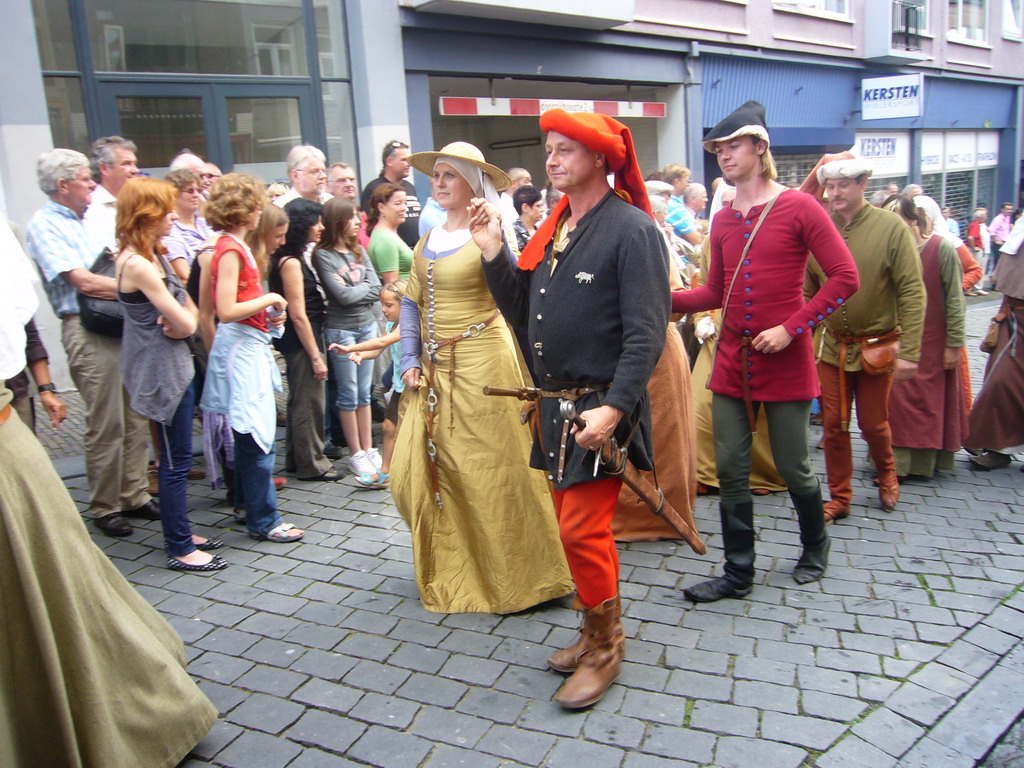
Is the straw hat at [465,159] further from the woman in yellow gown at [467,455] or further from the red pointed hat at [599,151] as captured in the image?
the red pointed hat at [599,151]

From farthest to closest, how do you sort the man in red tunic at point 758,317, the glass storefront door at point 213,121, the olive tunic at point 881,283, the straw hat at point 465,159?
the glass storefront door at point 213,121, the olive tunic at point 881,283, the man in red tunic at point 758,317, the straw hat at point 465,159

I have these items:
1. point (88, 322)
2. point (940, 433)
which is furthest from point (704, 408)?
point (88, 322)

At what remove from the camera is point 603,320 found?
3.01m

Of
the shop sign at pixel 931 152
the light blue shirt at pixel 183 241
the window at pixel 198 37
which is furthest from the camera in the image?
the shop sign at pixel 931 152

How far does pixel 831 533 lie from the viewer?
183 inches

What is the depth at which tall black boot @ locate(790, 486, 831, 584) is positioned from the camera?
13.0ft

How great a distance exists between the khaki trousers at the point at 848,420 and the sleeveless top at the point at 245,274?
3105 millimetres

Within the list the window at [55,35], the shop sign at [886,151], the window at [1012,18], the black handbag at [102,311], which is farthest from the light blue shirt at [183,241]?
the window at [1012,18]

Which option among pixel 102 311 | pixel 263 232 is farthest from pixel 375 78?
pixel 102 311

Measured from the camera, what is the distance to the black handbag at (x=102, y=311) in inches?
187

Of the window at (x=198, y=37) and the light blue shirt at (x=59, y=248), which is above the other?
the window at (x=198, y=37)

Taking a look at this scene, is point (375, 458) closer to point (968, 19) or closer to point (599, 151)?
point (599, 151)

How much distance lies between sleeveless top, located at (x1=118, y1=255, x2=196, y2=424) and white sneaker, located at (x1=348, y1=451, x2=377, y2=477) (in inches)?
65.0

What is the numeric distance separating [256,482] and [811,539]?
108 inches
